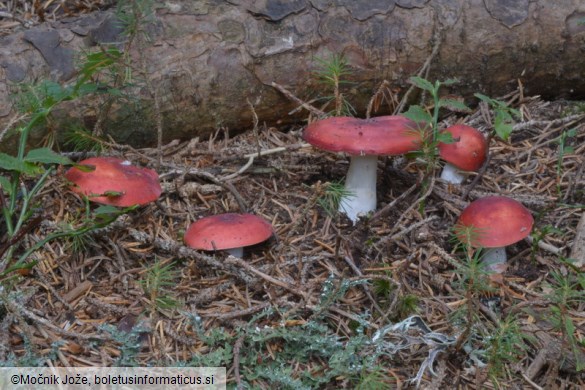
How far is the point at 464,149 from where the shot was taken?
338cm

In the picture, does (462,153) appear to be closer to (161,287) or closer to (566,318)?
(566,318)

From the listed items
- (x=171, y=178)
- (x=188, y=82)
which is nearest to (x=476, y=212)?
(x=171, y=178)

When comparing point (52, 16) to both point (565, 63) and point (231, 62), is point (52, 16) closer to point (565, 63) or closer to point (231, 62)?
point (231, 62)

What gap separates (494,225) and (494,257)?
19 centimetres

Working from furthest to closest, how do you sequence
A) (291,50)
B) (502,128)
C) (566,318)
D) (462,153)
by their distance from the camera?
(291,50) → (462,153) → (502,128) → (566,318)

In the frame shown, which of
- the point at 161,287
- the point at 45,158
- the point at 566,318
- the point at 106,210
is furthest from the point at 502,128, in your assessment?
the point at 45,158

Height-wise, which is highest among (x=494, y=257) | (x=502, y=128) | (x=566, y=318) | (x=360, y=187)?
(x=502, y=128)

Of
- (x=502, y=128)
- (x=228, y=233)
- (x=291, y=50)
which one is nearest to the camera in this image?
(x=228, y=233)

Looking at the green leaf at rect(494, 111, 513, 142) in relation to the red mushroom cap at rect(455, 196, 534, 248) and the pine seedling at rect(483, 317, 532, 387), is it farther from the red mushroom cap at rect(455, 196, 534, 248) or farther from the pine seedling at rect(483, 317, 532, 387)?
the pine seedling at rect(483, 317, 532, 387)

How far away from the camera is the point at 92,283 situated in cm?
280

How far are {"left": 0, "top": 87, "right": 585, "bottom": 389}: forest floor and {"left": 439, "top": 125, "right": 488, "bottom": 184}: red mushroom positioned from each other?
74 mm

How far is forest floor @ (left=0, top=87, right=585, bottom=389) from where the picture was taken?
2.39 m

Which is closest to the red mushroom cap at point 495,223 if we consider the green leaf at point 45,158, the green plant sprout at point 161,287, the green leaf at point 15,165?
the green plant sprout at point 161,287

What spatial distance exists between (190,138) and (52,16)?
5.08 ft
